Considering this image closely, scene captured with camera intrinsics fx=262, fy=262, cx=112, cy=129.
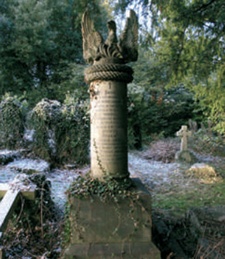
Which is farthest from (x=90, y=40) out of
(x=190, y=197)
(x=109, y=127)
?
(x=190, y=197)

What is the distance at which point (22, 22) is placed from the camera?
12.8 meters

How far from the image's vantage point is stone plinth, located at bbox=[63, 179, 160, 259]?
2.63 m

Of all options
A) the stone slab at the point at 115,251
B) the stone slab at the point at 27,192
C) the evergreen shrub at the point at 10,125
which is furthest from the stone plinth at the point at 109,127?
the evergreen shrub at the point at 10,125

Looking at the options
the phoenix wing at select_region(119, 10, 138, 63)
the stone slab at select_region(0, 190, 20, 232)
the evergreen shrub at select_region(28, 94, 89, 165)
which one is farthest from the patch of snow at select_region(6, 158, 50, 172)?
the phoenix wing at select_region(119, 10, 138, 63)

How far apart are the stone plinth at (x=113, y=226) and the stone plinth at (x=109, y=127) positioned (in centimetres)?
33

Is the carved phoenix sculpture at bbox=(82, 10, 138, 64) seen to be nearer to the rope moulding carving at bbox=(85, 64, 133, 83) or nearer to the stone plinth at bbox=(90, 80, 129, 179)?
the rope moulding carving at bbox=(85, 64, 133, 83)

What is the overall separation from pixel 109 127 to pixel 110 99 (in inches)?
11.7

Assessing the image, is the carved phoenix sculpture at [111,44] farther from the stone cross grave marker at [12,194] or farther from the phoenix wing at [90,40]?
the stone cross grave marker at [12,194]

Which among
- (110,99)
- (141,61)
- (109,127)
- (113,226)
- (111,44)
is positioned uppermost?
(141,61)

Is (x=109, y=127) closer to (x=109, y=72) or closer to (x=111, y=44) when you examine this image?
(x=109, y=72)

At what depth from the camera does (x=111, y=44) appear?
2820 mm

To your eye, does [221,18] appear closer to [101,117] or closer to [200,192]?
[101,117]

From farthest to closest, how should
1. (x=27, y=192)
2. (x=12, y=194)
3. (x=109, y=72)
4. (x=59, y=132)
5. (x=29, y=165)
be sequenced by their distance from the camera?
(x=59, y=132), (x=29, y=165), (x=27, y=192), (x=12, y=194), (x=109, y=72)

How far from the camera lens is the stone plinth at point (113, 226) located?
263 cm
